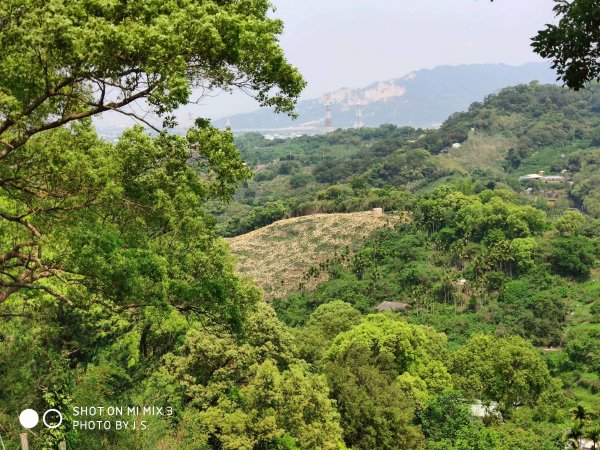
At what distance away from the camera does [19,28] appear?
6.11 m

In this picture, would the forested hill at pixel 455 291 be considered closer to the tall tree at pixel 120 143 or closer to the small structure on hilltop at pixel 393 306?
the small structure on hilltop at pixel 393 306

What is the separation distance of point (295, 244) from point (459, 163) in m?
50.5

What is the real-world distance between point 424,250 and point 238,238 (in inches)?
946

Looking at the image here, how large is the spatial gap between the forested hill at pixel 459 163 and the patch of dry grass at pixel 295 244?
5.13 meters

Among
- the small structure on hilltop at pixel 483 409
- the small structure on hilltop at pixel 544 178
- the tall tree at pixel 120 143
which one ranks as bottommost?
the small structure on hilltop at pixel 483 409

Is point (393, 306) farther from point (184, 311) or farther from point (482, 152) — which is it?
point (482, 152)

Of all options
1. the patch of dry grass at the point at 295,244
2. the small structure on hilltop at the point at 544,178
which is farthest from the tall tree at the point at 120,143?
the small structure on hilltop at the point at 544,178

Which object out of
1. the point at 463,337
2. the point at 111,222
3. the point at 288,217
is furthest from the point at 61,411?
the point at 288,217

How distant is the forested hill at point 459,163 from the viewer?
7431 centimetres

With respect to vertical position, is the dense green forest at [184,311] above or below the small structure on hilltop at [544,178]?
above

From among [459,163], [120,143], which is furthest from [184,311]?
[459,163]

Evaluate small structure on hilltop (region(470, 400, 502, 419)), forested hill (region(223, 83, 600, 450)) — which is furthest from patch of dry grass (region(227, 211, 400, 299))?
small structure on hilltop (region(470, 400, 502, 419))

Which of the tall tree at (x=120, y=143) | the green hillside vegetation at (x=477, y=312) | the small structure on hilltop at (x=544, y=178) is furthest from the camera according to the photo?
the small structure on hilltop at (x=544, y=178)

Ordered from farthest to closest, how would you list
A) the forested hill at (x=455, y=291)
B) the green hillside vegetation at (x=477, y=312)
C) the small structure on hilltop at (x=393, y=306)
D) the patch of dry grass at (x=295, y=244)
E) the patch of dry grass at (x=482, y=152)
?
the patch of dry grass at (x=482, y=152) → the patch of dry grass at (x=295, y=244) → the small structure on hilltop at (x=393, y=306) → the green hillside vegetation at (x=477, y=312) → the forested hill at (x=455, y=291)
